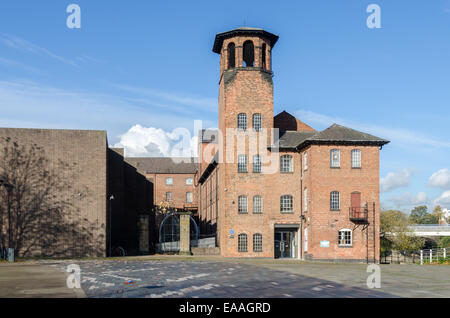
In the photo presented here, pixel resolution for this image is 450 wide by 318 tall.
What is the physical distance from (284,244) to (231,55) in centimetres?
1629

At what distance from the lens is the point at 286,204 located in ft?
136

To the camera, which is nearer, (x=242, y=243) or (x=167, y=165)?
(x=242, y=243)

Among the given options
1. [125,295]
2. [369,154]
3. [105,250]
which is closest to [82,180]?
[105,250]

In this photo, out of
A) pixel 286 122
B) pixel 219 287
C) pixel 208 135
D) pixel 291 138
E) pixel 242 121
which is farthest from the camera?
pixel 208 135

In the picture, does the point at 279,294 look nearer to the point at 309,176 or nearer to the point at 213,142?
the point at 309,176

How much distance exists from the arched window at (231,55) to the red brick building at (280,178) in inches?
3.3

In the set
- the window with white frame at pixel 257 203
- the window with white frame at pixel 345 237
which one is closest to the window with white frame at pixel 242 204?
the window with white frame at pixel 257 203

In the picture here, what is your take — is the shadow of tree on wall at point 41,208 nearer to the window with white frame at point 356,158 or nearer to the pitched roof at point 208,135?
the window with white frame at point 356,158

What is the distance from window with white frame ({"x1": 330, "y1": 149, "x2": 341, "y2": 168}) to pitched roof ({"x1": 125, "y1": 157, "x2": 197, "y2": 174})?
5081 centimetres

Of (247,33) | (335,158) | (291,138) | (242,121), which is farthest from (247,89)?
(335,158)

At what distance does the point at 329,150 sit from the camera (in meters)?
38.8

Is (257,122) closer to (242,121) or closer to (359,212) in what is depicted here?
(242,121)

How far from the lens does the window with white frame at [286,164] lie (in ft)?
136

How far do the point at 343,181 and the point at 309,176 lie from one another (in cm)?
255
